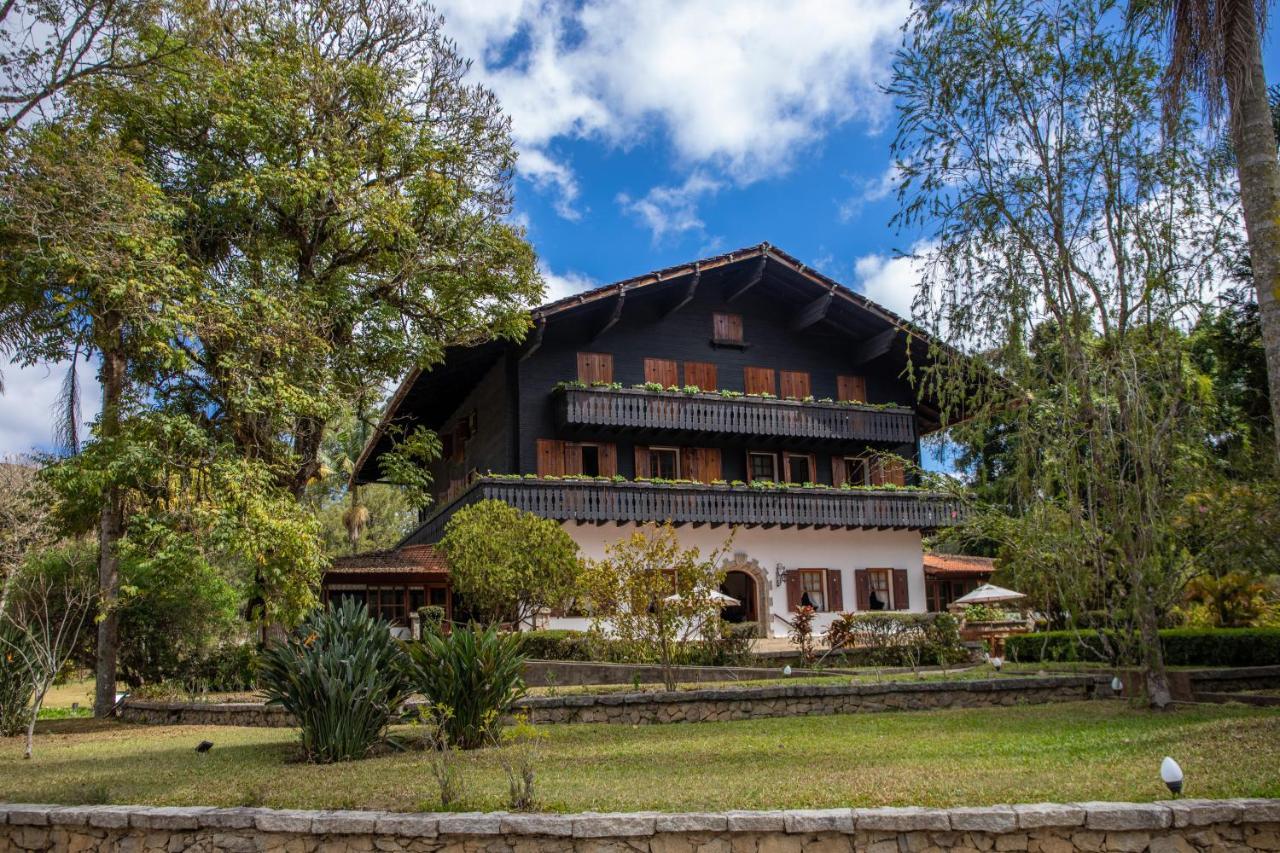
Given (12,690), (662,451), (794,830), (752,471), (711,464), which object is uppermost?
(662,451)

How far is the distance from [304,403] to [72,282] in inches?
150

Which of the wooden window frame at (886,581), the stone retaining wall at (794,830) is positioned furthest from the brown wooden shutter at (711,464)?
the stone retaining wall at (794,830)

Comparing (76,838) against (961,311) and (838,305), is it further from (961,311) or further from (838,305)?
(838,305)

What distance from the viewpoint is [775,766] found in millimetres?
8453

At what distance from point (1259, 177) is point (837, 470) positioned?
2049 centimetres

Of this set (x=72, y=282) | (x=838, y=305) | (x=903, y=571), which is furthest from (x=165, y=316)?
A: (x=903, y=571)

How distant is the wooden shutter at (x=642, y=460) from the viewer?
90.6 ft

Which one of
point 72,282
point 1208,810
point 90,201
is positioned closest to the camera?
point 1208,810

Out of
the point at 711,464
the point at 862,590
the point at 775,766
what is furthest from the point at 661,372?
the point at 775,766

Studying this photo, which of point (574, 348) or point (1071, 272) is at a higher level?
point (574, 348)

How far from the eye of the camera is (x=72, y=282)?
14.9 metres

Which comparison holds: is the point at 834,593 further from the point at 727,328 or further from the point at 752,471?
the point at 727,328

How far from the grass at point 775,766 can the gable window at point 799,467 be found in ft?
56.8

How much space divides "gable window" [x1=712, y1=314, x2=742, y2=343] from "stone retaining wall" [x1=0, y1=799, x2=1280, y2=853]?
76.0 ft
